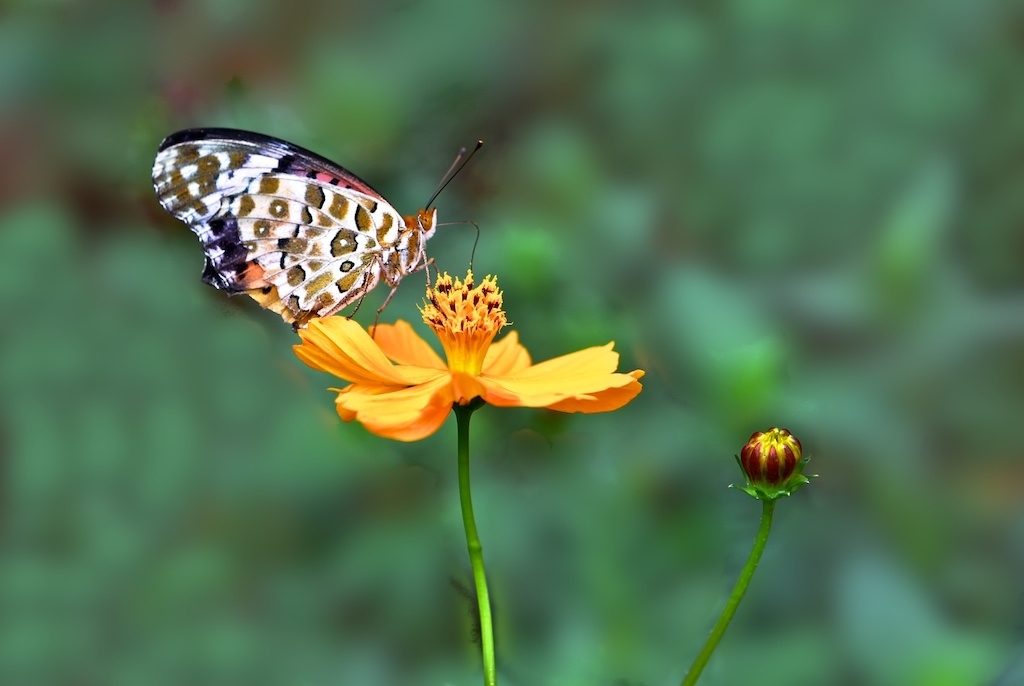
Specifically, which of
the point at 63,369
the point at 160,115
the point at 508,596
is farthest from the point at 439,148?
the point at 508,596

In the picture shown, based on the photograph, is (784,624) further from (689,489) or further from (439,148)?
(439,148)

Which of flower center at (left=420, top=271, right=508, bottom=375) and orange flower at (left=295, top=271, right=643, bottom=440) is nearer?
orange flower at (left=295, top=271, right=643, bottom=440)

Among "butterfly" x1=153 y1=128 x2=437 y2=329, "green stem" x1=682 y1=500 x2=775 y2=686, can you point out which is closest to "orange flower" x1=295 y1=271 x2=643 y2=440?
"butterfly" x1=153 y1=128 x2=437 y2=329

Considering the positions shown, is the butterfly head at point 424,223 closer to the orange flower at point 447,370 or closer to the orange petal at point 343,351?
the orange flower at point 447,370

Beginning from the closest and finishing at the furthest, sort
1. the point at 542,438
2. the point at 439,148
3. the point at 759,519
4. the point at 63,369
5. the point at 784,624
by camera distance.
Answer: the point at 759,519, the point at 784,624, the point at 542,438, the point at 63,369, the point at 439,148

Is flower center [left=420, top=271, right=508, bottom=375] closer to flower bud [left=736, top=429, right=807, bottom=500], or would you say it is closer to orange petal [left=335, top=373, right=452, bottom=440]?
orange petal [left=335, top=373, right=452, bottom=440]

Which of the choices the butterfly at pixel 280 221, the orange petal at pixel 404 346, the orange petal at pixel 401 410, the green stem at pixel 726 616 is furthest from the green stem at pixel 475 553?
the butterfly at pixel 280 221
